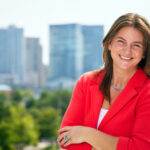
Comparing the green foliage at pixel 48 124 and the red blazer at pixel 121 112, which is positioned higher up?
the red blazer at pixel 121 112

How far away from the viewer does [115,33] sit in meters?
0.75

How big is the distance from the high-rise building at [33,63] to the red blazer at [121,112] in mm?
35691

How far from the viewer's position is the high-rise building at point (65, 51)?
1261 inches

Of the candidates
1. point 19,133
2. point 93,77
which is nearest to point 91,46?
point 19,133

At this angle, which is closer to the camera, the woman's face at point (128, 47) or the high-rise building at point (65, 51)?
the woman's face at point (128, 47)

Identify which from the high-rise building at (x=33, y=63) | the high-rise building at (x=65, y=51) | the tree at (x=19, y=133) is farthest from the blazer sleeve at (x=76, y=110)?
the high-rise building at (x=33, y=63)

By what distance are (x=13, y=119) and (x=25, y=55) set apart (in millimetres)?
24582

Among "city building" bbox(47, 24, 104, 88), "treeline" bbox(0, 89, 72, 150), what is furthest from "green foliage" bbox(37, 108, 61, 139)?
"city building" bbox(47, 24, 104, 88)

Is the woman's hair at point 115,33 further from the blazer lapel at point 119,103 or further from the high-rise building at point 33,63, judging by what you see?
the high-rise building at point 33,63

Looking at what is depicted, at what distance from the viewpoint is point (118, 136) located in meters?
0.73

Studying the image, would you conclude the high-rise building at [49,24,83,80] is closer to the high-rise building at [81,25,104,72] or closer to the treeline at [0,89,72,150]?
the high-rise building at [81,25,104,72]

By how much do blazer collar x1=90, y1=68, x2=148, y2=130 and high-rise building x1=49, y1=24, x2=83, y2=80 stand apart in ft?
101

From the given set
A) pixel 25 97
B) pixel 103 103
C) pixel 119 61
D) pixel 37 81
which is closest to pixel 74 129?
pixel 103 103

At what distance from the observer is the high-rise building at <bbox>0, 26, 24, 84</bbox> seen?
3597 centimetres
